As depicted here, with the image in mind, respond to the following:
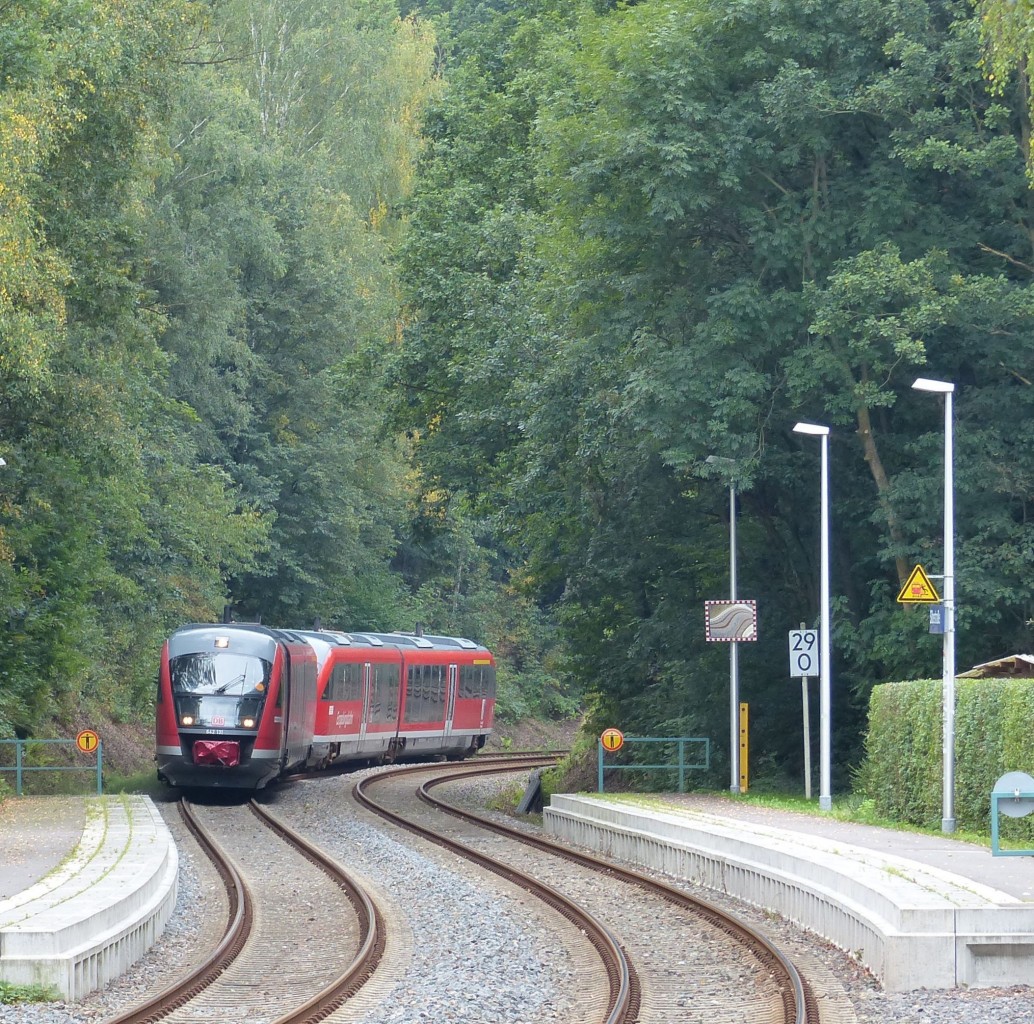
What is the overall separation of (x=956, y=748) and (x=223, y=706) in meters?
14.2

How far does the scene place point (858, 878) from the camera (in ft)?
46.2

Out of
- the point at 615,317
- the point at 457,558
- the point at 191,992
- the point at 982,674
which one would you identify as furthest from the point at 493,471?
the point at 457,558

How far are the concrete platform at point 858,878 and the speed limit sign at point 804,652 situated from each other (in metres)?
2.42

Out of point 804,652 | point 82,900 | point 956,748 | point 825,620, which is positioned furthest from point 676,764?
point 82,900

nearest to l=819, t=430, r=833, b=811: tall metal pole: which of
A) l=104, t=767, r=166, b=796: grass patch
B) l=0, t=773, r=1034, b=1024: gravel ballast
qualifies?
l=0, t=773, r=1034, b=1024: gravel ballast

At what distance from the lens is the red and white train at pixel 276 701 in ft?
101

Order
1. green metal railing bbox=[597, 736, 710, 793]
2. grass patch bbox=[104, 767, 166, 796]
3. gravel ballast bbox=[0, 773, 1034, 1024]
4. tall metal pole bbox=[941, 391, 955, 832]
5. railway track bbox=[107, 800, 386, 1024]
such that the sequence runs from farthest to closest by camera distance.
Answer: grass patch bbox=[104, 767, 166, 796]
green metal railing bbox=[597, 736, 710, 793]
tall metal pole bbox=[941, 391, 955, 832]
railway track bbox=[107, 800, 386, 1024]
gravel ballast bbox=[0, 773, 1034, 1024]

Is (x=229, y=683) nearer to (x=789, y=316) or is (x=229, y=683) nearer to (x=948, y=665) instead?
(x=789, y=316)

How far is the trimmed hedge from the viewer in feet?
63.0

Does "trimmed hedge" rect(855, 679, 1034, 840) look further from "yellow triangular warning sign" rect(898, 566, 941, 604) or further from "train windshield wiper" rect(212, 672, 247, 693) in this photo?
"train windshield wiper" rect(212, 672, 247, 693)

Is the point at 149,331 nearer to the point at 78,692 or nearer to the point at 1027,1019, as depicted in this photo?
the point at 78,692

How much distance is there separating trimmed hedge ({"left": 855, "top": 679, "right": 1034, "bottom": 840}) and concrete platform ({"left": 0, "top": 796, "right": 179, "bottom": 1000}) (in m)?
9.18

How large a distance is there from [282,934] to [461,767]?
2963 cm

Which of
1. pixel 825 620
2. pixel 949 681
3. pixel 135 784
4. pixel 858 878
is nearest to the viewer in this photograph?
pixel 858 878
